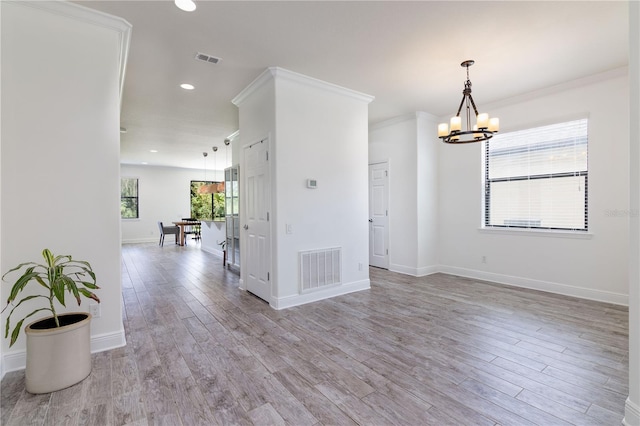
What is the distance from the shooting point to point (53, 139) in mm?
2406

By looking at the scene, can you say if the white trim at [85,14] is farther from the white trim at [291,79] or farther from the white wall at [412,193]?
the white wall at [412,193]

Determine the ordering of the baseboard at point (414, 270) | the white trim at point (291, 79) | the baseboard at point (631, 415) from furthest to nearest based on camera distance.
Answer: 1. the baseboard at point (414, 270)
2. the white trim at point (291, 79)
3. the baseboard at point (631, 415)

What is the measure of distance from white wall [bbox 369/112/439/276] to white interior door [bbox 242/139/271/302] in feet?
9.09

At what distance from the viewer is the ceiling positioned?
253 cm

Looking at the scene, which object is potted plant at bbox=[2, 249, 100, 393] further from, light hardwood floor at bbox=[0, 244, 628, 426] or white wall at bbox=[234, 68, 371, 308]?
white wall at bbox=[234, 68, 371, 308]

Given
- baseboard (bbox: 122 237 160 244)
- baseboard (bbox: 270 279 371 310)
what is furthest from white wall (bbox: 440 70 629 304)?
baseboard (bbox: 122 237 160 244)

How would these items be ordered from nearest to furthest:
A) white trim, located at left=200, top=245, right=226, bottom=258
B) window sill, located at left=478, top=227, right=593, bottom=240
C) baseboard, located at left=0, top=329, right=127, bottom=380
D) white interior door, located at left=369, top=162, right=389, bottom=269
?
baseboard, located at left=0, top=329, right=127, bottom=380
window sill, located at left=478, top=227, right=593, bottom=240
white interior door, located at left=369, top=162, right=389, bottom=269
white trim, located at left=200, top=245, right=226, bottom=258

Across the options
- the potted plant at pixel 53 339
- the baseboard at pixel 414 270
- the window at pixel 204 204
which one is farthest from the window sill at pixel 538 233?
the window at pixel 204 204

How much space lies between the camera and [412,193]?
5.37 metres

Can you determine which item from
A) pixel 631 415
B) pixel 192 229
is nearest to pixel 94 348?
pixel 631 415

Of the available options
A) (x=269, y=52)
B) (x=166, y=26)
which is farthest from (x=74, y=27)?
(x=269, y=52)

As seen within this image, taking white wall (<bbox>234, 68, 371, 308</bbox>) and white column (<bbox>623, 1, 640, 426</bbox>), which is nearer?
white column (<bbox>623, 1, 640, 426</bbox>)

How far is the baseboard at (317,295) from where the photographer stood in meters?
3.68

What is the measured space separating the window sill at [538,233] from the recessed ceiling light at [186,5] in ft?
16.3
